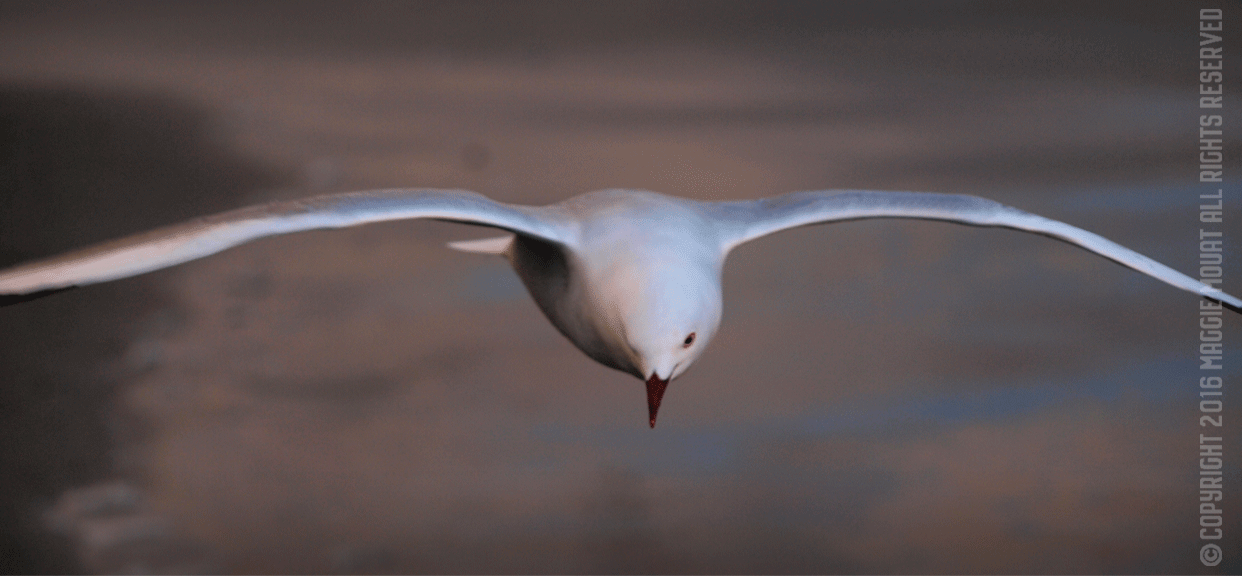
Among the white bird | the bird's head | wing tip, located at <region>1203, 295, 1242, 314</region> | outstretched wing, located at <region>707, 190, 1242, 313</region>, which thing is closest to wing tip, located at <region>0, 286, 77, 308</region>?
the white bird

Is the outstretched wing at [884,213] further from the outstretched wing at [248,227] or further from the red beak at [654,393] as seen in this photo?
the outstretched wing at [248,227]

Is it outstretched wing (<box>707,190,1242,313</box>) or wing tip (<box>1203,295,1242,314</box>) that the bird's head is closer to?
outstretched wing (<box>707,190,1242,313</box>)

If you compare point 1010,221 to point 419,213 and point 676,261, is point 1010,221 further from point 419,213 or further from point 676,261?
point 419,213

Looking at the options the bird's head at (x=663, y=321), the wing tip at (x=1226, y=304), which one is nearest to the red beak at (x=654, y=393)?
the bird's head at (x=663, y=321)

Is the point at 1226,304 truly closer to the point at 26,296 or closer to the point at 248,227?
the point at 248,227

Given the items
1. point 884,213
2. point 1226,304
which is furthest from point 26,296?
point 1226,304

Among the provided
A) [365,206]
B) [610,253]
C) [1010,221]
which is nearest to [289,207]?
[365,206]

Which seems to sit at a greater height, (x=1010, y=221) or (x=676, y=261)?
(x=1010, y=221)

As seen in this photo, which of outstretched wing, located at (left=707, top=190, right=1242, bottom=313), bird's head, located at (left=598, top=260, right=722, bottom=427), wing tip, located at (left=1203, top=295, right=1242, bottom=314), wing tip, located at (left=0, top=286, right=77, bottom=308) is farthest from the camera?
wing tip, located at (left=1203, top=295, right=1242, bottom=314)
